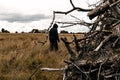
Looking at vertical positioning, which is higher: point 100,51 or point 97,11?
point 97,11

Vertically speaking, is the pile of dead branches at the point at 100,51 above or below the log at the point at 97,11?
below

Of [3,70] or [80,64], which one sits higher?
[80,64]

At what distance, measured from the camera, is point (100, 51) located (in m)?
5.84

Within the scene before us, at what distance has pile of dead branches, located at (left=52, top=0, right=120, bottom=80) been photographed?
18.2 ft

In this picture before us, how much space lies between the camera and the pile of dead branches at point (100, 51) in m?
5.56

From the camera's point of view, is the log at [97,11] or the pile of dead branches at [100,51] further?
the pile of dead branches at [100,51]

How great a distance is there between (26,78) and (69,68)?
446cm

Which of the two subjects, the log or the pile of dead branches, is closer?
the log

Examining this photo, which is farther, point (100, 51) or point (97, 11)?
point (100, 51)

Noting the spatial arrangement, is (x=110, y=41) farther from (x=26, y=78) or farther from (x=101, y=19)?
(x=26, y=78)

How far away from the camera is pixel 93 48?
6160 millimetres

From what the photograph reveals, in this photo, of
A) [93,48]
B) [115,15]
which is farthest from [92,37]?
[115,15]

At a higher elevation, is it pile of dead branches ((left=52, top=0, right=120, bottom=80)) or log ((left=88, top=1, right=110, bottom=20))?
log ((left=88, top=1, right=110, bottom=20))

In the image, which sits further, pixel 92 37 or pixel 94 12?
pixel 92 37
